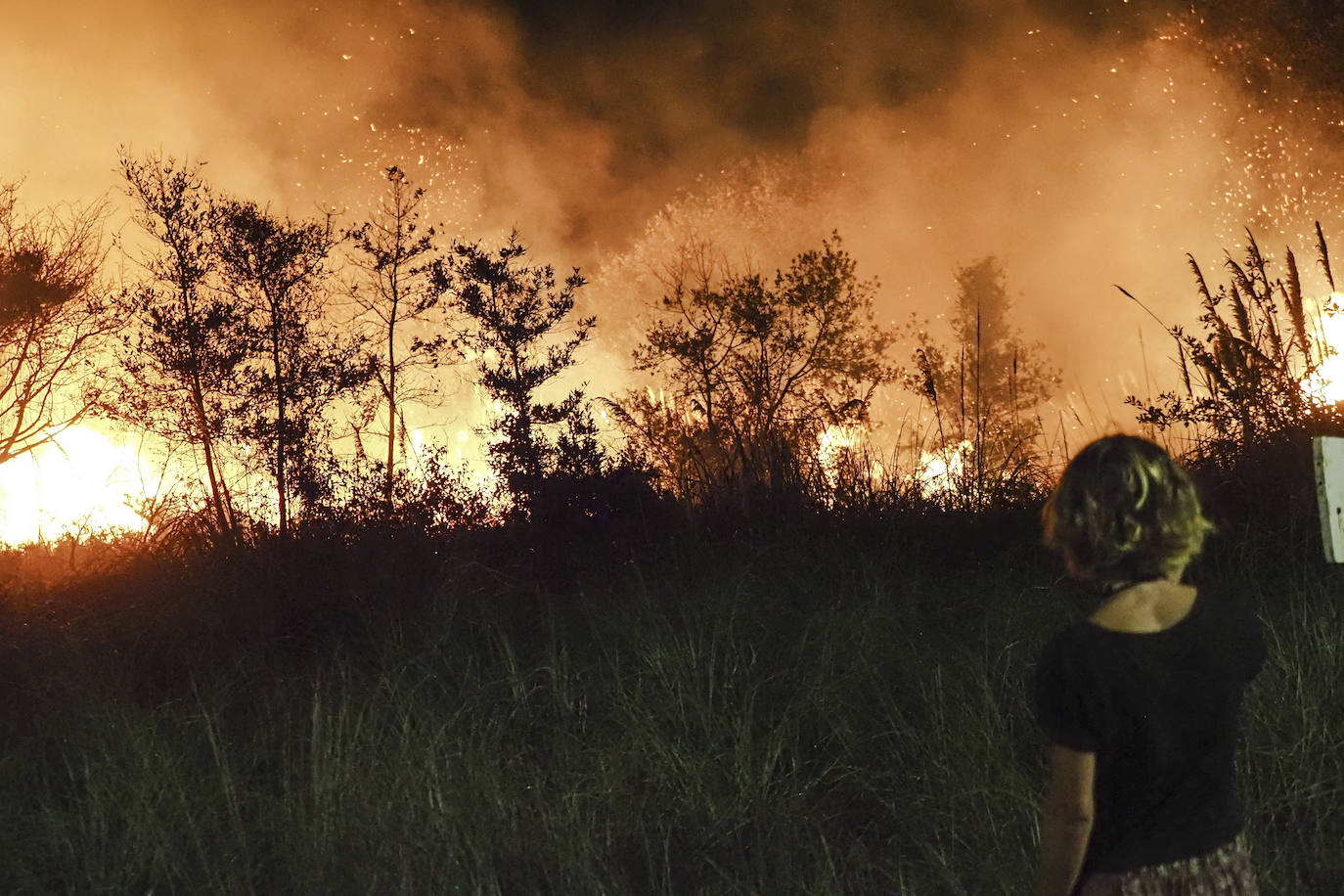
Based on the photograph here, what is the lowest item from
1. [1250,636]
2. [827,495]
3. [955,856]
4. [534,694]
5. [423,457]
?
[955,856]

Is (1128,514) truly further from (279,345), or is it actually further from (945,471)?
(279,345)

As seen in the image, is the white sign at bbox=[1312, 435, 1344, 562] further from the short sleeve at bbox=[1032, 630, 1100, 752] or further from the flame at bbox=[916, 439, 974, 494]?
the flame at bbox=[916, 439, 974, 494]

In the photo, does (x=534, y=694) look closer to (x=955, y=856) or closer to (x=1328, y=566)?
(x=955, y=856)

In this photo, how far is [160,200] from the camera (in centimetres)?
1546

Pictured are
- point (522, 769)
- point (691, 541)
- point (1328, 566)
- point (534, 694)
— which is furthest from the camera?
point (691, 541)

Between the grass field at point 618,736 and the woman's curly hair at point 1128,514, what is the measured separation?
65.1 inches

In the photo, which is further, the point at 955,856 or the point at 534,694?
the point at 534,694

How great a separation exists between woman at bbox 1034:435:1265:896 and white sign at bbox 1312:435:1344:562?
78.8 inches

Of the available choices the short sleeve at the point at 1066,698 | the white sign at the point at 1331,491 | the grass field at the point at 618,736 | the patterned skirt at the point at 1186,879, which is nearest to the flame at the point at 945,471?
the grass field at the point at 618,736

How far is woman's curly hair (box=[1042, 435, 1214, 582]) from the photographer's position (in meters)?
1.97

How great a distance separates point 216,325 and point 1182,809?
15.1m

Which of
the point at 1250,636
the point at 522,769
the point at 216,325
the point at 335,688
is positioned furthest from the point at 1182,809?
the point at 216,325

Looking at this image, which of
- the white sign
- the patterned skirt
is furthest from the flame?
the patterned skirt

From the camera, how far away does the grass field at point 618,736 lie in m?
3.64
